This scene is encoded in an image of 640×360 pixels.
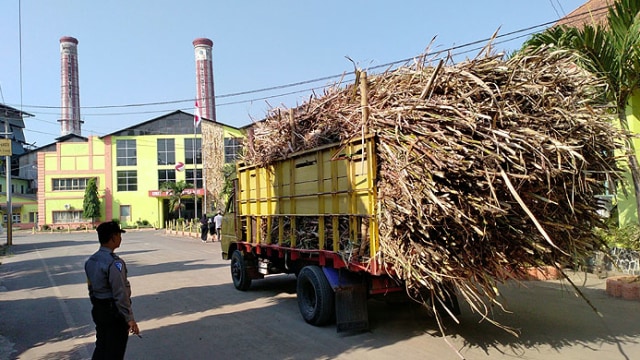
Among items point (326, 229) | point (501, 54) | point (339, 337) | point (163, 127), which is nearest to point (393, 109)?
point (501, 54)

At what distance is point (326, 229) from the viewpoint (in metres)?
6.75

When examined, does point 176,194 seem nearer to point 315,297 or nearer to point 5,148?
point 5,148

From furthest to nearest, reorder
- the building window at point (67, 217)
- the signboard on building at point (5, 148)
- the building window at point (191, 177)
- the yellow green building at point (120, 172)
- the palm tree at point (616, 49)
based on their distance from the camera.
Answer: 1. the building window at point (67, 217)
2. the yellow green building at point (120, 172)
3. the building window at point (191, 177)
4. the signboard on building at point (5, 148)
5. the palm tree at point (616, 49)

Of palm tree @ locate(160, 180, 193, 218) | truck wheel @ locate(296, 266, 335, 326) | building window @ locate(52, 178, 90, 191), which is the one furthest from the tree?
truck wheel @ locate(296, 266, 335, 326)

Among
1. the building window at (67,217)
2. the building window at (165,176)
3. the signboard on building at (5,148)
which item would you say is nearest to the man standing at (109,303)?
the signboard on building at (5,148)

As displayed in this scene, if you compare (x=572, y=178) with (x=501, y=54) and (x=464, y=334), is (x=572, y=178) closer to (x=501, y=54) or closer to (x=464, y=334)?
(x=501, y=54)

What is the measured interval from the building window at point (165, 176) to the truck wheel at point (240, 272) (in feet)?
155

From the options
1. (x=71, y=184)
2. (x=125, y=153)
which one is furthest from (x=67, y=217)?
(x=125, y=153)

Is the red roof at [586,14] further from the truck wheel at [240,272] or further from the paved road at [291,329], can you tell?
the truck wheel at [240,272]

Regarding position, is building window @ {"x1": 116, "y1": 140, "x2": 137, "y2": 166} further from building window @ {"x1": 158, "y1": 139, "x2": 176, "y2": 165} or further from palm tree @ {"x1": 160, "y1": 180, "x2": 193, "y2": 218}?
palm tree @ {"x1": 160, "y1": 180, "x2": 193, "y2": 218}

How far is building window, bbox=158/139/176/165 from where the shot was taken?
55.2 m

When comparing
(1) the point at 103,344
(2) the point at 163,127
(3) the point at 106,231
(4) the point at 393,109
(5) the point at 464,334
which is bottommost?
(5) the point at 464,334

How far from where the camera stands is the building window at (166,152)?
55.2 m

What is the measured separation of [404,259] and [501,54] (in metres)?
2.65
